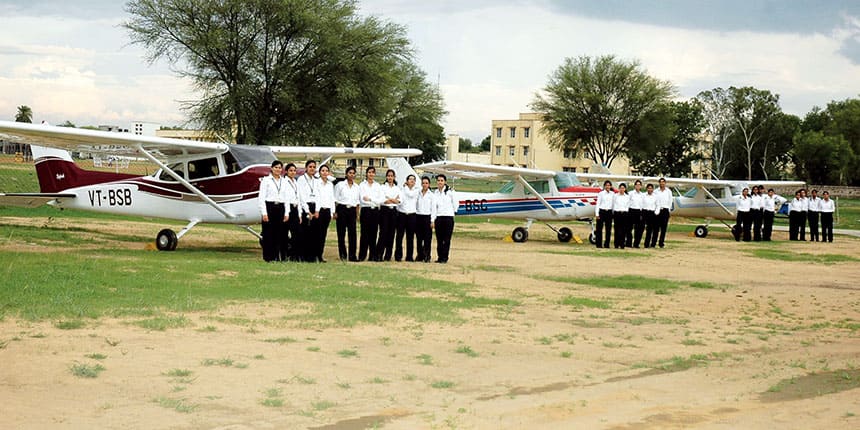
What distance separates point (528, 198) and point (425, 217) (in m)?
9.72

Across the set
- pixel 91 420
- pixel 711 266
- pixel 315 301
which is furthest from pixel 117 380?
pixel 711 266

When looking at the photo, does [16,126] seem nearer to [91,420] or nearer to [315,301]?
[315,301]

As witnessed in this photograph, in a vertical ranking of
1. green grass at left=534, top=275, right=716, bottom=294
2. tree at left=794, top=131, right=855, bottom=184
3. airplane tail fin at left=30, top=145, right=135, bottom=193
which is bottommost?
green grass at left=534, top=275, right=716, bottom=294

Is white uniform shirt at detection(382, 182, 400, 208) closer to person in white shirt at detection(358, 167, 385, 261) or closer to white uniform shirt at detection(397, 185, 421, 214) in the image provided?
person in white shirt at detection(358, 167, 385, 261)

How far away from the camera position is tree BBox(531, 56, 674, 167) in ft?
203

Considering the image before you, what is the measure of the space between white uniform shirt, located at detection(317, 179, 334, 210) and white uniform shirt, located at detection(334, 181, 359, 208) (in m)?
0.42

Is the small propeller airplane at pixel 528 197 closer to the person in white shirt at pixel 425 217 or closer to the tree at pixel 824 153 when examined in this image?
the person in white shirt at pixel 425 217

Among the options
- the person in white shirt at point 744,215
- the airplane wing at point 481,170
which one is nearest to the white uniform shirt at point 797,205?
the person in white shirt at point 744,215

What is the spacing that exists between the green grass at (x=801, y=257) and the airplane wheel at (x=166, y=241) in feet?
47.5

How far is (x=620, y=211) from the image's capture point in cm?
2450

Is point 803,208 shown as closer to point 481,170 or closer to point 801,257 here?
point 801,257

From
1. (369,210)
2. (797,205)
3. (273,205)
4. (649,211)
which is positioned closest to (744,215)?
(797,205)

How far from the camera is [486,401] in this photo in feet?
22.6

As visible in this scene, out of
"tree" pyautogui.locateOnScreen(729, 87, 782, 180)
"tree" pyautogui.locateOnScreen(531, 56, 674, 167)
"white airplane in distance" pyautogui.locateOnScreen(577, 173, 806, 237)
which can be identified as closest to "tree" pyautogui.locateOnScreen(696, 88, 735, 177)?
"tree" pyautogui.locateOnScreen(729, 87, 782, 180)
